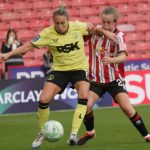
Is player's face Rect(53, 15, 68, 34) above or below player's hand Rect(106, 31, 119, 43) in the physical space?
above

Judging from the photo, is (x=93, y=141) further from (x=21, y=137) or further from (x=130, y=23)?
(x=130, y=23)

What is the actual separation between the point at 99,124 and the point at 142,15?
10414 mm

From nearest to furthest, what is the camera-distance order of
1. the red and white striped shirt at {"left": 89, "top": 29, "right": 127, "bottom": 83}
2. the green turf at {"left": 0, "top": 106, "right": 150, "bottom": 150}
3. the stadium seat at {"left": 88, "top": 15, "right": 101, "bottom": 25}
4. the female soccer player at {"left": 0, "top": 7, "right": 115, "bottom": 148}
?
the female soccer player at {"left": 0, "top": 7, "right": 115, "bottom": 148}
the green turf at {"left": 0, "top": 106, "right": 150, "bottom": 150}
the red and white striped shirt at {"left": 89, "top": 29, "right": 127, "bottom": 83}
the stadium seat at {"left": 88, "top": 15, "right": 101, "bottom": 25}

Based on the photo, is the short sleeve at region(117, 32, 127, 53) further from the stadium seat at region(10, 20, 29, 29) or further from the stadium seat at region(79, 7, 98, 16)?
the stadium seat at region(79, 7, 98, 16)

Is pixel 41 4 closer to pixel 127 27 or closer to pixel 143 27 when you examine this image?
pixel 127 27

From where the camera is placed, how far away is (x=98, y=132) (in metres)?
11.4

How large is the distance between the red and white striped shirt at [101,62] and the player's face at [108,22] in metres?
0.21

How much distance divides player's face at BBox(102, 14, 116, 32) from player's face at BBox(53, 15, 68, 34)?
551mm

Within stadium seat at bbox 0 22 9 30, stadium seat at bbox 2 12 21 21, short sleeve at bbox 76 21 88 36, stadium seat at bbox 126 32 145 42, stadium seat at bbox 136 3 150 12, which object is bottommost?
stadium seat at bbox 126 32 145 42

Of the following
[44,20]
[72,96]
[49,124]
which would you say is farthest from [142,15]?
Answer: [49,124]

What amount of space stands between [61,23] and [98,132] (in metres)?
2.89

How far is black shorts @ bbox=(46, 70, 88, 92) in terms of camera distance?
941cm

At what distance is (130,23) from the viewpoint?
2244 centimetres

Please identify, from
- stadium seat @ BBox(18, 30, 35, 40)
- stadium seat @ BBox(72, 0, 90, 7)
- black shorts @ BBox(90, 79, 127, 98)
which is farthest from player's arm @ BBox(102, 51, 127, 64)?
stadium seat @ BBox(72, 0, 90, 7)
